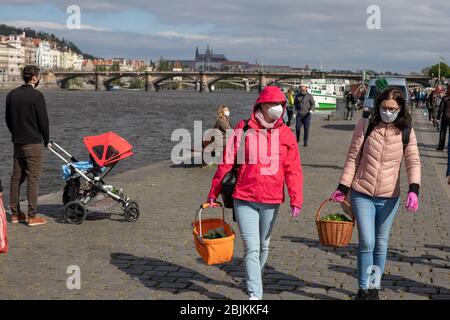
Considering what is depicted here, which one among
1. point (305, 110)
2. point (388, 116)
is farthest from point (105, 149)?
point (305, 110)

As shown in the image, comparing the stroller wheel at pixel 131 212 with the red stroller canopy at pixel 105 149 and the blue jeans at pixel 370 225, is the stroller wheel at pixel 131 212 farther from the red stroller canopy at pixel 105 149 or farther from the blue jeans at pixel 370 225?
the blue jeans at pixel 370 225

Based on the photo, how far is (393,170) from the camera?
16.6ft

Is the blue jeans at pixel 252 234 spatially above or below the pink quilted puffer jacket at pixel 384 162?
below

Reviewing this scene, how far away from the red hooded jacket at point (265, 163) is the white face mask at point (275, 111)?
0.05 meters

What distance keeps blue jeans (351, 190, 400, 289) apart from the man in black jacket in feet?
13.5

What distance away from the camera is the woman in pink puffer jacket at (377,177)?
16.5 feet

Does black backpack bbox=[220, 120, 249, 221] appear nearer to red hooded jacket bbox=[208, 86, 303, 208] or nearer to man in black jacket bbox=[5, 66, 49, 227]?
red hooded jacket bbox=[208, 86, 303, 208]

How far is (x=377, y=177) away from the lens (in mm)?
5043

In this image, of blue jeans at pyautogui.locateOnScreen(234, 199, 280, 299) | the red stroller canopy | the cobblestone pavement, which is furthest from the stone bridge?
blue jeans at pyautogui.locateOnScreen(234, 199, 280, 299)

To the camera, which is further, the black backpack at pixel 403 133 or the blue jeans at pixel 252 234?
the black backpack at pixel 403 133

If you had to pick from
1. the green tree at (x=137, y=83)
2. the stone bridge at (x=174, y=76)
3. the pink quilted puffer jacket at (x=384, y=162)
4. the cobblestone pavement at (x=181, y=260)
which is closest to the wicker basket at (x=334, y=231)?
the cobblestone pavement at (x=181, y=260)
